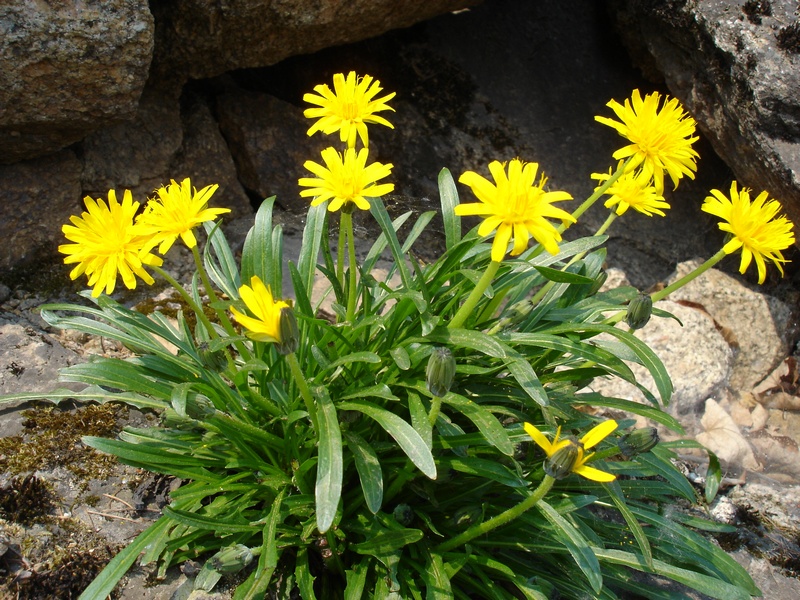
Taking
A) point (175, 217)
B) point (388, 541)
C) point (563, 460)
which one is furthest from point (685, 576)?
point (175, 217)

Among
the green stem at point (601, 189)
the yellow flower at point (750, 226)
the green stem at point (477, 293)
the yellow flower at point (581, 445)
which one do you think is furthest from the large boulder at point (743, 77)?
the yellow flower at point (581, 445)

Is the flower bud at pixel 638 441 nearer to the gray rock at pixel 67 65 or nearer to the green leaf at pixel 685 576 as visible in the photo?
the green leaf at pixel 685 576

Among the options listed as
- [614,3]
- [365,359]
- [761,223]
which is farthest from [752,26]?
[365,359]

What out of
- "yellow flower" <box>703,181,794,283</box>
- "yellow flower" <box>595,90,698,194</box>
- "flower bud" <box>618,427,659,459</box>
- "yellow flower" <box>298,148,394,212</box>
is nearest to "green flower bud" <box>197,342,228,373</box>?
"yellow flower" <box>298,148,394,212</box>

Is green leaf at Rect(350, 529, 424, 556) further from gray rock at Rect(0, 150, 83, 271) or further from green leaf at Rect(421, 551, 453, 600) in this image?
gray rock at Rect(0, 150, 83, 271)

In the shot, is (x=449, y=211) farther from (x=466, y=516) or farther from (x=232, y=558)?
(x=232, y=558)

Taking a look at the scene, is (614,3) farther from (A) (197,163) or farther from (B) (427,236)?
(A) (197,163)
